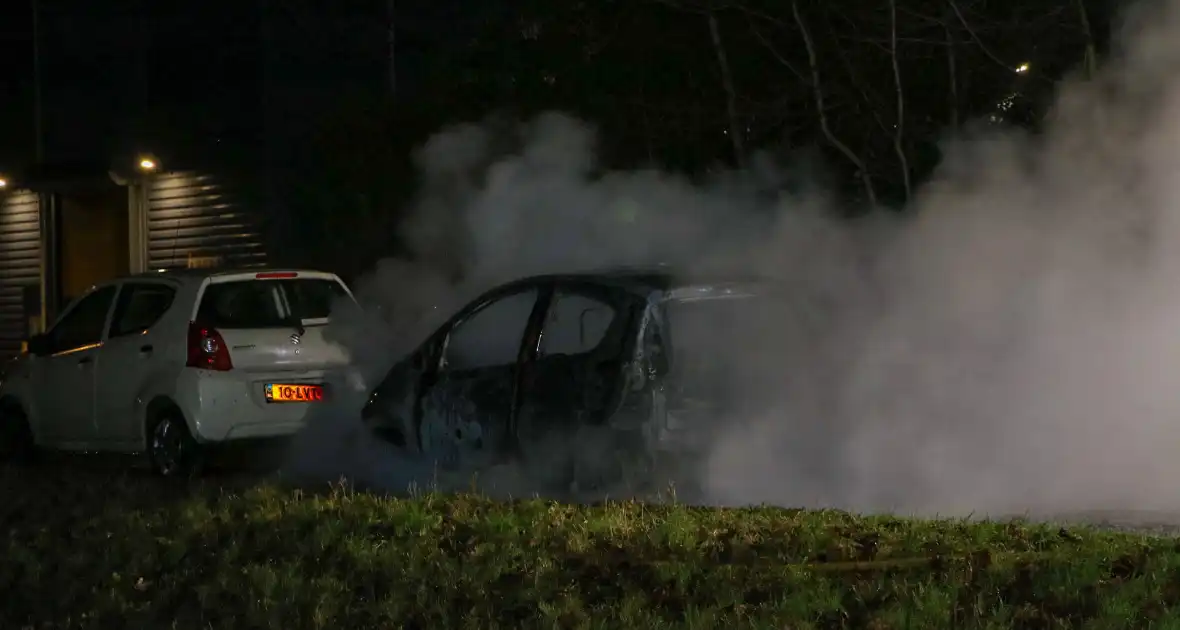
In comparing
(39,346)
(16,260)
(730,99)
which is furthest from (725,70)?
(16,260)

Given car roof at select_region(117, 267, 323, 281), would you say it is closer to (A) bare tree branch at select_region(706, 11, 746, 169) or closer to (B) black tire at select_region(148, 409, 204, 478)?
(B) black tire at select_region(148, 409, 204, 478)

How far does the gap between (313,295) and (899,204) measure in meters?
4.59

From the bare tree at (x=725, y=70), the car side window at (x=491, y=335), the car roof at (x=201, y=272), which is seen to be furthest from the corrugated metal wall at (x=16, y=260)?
the car side window at (x=491, y=335)

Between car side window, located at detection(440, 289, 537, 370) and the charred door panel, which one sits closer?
the charred door panel

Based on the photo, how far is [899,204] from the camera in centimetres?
1218

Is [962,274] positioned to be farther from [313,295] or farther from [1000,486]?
[313,295]

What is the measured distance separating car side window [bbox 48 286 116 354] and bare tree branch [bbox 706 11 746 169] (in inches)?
203

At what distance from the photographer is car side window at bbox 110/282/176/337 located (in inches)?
439

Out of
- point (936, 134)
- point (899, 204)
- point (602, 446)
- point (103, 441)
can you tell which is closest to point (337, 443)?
point (103, 441)

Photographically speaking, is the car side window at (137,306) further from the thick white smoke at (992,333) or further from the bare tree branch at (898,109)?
the bare tree branch at (898,109)

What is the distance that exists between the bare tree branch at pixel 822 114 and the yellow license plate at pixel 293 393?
4581 millimetres

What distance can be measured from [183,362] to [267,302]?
0.94m

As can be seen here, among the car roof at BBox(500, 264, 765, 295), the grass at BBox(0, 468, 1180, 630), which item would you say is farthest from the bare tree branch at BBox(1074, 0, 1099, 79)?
the grass at BBox(0, 468, 1180, 630)

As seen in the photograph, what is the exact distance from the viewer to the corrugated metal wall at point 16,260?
83.5 ft
